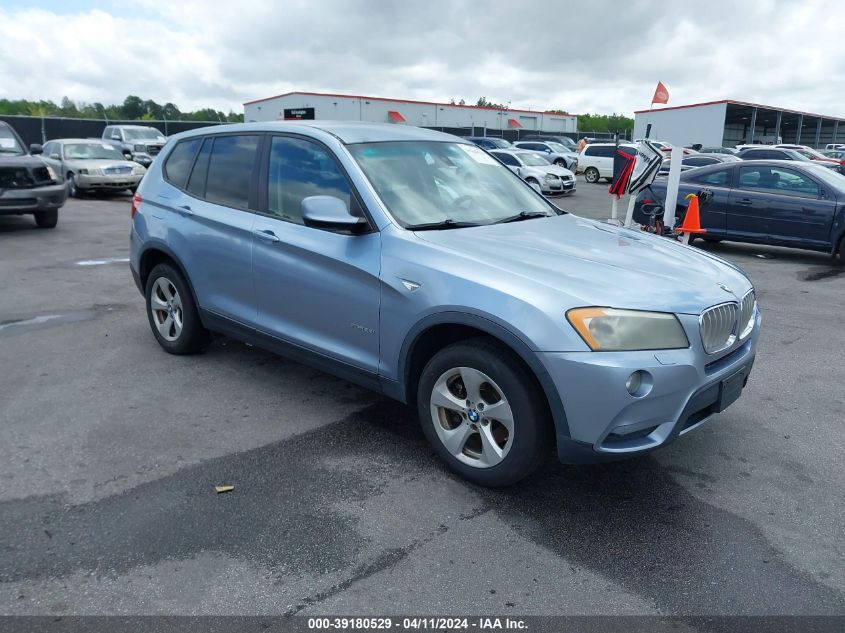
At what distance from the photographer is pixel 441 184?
4422 mm

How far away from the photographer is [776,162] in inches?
428

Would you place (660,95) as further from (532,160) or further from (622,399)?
(622,399)

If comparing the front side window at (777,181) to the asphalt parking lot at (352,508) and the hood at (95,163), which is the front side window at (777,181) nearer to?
the asphalt parking lot at (352,508)

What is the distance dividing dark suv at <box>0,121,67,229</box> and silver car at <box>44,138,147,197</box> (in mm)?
5305

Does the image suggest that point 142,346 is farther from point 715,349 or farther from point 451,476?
point 715,349

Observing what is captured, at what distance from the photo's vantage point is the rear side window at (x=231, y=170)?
482cm

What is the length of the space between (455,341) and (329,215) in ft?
3.08

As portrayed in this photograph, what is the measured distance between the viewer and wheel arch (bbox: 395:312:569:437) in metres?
3.18

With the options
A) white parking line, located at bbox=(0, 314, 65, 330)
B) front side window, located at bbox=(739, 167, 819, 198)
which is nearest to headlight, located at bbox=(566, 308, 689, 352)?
white parking line, located at bbox=(0, 314, 65, 330)

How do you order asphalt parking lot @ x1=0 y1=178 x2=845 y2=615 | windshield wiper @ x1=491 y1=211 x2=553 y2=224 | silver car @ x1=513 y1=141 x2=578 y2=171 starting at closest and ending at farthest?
asphalt parking lot @ x1=0 y1=178 x2=845 y2=615
windshield wiper @ x1=491 y1=211 x2=553 y2=224
silver car @ x1=513 y1=141 x2=578 y2=171

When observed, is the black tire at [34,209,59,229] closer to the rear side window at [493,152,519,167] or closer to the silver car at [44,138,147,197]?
the silver car at [44,138,147,197]

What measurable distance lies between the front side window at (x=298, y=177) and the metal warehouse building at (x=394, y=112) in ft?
131

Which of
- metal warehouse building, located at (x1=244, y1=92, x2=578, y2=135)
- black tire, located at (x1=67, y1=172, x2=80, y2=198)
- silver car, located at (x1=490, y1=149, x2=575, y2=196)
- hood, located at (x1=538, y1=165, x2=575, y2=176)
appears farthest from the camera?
metal warehouse building, located at (x1=244, y1=92, x2=578, y2=135)

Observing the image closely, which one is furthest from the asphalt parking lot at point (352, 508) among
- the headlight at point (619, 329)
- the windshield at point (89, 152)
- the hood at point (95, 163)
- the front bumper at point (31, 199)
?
the windshield at point (89, 152)
